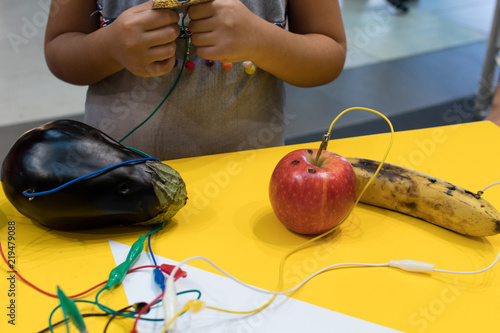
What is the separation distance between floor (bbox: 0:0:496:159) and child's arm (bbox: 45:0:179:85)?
4.10ft

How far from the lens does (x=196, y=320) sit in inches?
23.2

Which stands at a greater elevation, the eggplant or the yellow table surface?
the eggplant

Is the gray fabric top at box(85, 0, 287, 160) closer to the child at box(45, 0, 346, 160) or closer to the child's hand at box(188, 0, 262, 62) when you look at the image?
the child at box(45, 0, 346, 160)

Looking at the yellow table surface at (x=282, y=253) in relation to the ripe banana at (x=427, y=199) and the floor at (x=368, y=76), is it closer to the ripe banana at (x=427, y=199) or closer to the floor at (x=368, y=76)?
the ripe banana at (x=427, y=199)

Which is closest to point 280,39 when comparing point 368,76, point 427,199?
point 427,199

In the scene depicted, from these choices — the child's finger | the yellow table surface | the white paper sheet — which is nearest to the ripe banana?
the yellow table surface

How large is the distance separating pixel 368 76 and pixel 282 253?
2268mm

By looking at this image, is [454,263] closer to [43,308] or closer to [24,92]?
[43,308]

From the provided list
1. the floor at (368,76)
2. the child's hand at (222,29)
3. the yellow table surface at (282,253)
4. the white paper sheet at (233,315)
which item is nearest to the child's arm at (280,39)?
the child's hand at (222,29)

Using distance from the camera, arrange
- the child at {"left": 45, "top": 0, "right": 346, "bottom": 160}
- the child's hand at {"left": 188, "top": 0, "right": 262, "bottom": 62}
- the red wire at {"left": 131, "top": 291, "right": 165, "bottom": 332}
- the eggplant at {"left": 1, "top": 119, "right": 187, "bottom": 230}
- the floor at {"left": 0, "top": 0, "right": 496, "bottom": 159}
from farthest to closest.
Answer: the floor at {"left": 0, "top": 0, "right": 496, "bottom": 159}, the child at {"left": 45, "top": 0, "right": 346, "bottom": 160}, the child's hand at {"left": 188, "top": 0, "right": 262, "bottom": 62}, the eggplant at {"left": 1, "top": 119, "right": 187, "bottom": 230}, the red wire at {"left": 131, "top": 291, "right": 165, "bottom": 332}

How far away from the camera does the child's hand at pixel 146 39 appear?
2.50 feet

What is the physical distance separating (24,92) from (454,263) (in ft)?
8.01

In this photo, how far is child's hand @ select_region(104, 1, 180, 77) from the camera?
0.76 metres

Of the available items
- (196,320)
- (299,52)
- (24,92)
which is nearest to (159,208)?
(196,320)
